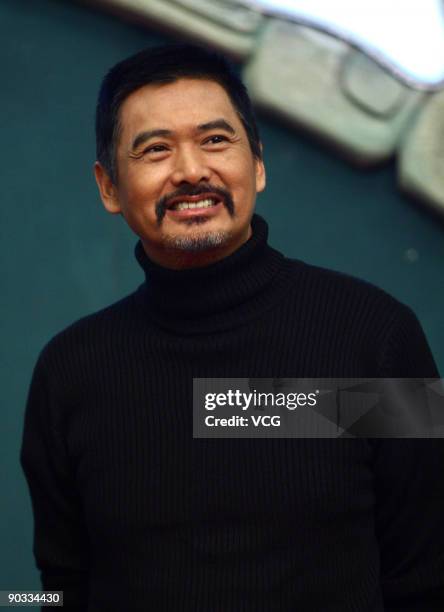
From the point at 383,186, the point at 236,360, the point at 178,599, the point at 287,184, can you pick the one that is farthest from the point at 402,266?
the point at 178,599

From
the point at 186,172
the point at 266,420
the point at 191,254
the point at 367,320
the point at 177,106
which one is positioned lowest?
the point at 266,420

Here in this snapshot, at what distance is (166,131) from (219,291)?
284 millimetres

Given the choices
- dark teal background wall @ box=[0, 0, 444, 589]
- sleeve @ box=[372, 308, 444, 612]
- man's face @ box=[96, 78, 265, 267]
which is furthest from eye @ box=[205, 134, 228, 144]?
dark teal background wall @ box=[0, 0, 444, 589]

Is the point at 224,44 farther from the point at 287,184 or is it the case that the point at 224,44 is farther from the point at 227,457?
the point at 227,457

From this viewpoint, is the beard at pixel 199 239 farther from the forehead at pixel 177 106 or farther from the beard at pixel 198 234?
the forehead at pixel 177 106

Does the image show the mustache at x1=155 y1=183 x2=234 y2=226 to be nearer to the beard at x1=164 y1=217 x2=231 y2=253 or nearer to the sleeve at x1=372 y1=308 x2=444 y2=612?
the beard at x1=164 y1=217 x2=231 y2=253

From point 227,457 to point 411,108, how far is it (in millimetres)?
1180

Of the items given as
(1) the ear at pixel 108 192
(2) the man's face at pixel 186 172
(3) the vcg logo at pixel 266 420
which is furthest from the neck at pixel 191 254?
(3) the vcg logo at pixel 266 420

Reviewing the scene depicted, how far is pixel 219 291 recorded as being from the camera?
164 centimetres

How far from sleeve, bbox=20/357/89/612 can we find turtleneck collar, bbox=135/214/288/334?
0.28 meters

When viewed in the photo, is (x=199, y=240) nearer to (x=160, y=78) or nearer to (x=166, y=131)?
(x=166, y=131)

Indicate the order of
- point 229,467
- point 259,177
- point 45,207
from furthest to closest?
1. point 45,207
2. point 259,177
3. point 229,467

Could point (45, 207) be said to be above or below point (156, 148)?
above

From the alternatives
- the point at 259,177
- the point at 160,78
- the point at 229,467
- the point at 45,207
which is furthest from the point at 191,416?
the point at 45,207
